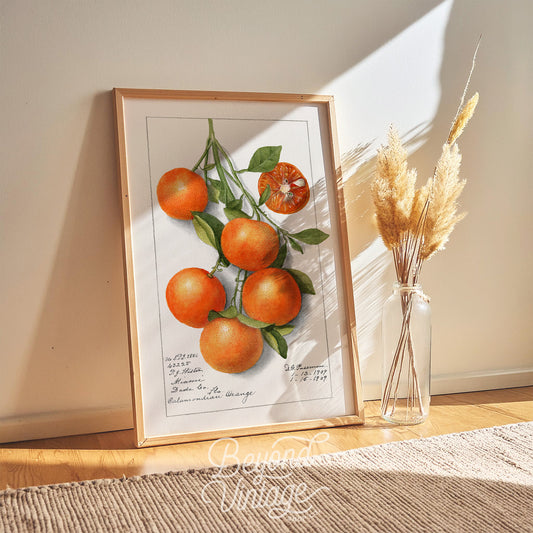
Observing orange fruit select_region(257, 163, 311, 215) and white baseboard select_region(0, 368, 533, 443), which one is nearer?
white baseboard select_region(0, 368, 533, 443)

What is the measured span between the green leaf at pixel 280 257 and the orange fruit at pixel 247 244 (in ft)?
0.04

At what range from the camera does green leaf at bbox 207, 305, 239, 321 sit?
5.35ft

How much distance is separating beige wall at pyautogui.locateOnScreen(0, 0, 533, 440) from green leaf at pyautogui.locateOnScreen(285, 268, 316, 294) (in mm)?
207

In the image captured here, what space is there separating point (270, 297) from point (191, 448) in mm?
436

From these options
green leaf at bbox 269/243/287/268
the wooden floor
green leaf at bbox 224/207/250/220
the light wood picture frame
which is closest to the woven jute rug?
the wooden floor

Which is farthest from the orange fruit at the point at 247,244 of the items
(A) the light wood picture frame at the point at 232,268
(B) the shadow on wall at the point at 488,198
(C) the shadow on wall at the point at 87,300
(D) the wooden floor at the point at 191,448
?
(B) the shadow on wall at the point at 488,198

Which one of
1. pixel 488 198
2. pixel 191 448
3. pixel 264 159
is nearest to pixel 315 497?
pixel 191 448

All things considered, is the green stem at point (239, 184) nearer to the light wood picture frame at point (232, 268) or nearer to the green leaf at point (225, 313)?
the light wood picture frame at point (232, 268)

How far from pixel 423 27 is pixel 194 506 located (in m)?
1.55

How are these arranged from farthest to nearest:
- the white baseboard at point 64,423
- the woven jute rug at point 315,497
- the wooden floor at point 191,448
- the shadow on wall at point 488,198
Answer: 1. the shadow on wall at point 488,198
2. the white baseboard at point 64,423
3. the wooden floor at point 191,448
4. the woven jute rug at point 315,497

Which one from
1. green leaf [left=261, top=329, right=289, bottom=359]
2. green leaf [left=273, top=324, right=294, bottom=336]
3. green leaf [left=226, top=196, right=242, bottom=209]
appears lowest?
green leaf [left=261, top=329, right=289, bottom=359]

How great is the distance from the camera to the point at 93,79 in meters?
1.64

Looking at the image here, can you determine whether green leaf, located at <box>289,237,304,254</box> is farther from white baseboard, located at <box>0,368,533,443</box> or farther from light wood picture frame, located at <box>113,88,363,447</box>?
white baseboard, located at <box>0,368,533,443</box>

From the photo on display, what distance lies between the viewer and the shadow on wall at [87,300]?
162 cm
